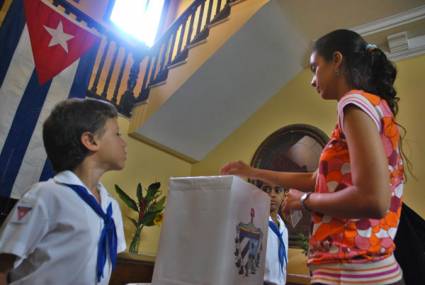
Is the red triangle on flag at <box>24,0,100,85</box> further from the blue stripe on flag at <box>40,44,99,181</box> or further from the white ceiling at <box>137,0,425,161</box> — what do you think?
the white ceiling at <box>137,0,425,161</box>

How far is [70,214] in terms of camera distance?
89 centimetres

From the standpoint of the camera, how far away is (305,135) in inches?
122

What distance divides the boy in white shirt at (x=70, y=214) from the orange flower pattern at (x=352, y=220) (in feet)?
2.07

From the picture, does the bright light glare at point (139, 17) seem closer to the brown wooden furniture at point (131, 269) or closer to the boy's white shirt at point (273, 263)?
the brown wooden furniture at point (131, 269)

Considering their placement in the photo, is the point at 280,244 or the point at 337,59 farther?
the point at 280,244

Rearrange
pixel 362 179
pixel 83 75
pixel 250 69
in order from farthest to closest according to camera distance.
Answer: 1. pixel 250 69
2. pixel 83 75
3. pixel 362 179

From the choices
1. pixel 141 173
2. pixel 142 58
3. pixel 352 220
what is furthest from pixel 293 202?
pixel 142 58

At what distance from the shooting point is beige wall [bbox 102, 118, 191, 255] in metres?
3.16

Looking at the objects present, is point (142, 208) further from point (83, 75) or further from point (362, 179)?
point (362, 179)

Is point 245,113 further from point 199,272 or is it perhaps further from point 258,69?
point 199,272

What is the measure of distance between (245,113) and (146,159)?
1247 millimetres

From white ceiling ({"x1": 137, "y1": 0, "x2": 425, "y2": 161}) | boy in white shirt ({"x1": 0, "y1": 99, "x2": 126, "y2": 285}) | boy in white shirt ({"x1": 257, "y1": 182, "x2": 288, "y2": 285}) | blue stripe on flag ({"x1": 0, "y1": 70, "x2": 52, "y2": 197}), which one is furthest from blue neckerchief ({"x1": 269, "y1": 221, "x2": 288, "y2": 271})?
blue stripe on flag ({"x1": 0, "y1": 70, "x2": 52, "y2": 197})

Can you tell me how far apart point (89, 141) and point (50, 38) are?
1.84m

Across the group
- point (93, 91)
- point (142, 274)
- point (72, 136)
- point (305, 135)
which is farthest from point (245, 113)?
point (72, 136)
